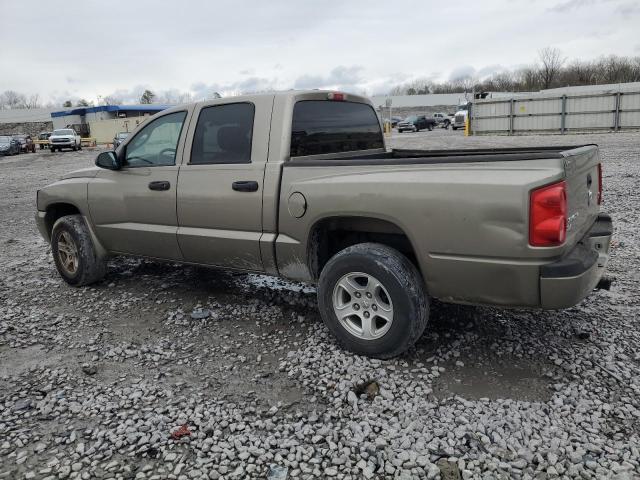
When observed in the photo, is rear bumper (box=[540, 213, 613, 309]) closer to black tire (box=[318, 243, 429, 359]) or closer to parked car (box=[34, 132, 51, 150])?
black tire (box=[318, 243, 429, 359])

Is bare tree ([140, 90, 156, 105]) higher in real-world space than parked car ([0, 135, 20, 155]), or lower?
higher

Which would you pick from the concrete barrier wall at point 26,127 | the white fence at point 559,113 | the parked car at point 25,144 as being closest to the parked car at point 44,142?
the parked car at point 25,144

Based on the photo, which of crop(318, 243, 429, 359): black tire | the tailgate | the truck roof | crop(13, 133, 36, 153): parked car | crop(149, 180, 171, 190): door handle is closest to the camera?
the tailgate

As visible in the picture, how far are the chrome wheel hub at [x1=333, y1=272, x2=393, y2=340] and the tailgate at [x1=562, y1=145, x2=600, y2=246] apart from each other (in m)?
1.21

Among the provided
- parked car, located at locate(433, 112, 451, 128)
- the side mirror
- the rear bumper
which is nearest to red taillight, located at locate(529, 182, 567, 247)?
the rear bumper

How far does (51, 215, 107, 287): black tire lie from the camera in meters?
5.48

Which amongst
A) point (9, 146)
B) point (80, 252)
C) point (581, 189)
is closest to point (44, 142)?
point (9, 146)

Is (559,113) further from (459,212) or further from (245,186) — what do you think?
(459,212)

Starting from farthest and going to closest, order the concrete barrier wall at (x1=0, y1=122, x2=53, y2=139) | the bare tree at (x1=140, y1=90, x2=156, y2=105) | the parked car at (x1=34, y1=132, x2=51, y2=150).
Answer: the bare tree at (x1=140, y1=90, x2=156, y2=105) < the concrete barrier wall at (x1=0, y1=122, x2=53, y2=139) < the parked car at (x1=34, y1=132, x2=51, y2=150)

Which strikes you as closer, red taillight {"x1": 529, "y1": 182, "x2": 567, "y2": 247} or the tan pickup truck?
red taillight {"x1": 529, "y1": 182, "x2": 567, "y2": 247}

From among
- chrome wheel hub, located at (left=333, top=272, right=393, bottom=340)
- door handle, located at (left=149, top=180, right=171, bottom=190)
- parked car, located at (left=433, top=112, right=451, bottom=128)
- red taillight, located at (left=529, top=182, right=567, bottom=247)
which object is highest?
parked car, located at (left=433, top=112, right=451, bottom=128)

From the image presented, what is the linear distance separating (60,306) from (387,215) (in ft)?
11.4

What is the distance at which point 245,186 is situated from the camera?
416 cm

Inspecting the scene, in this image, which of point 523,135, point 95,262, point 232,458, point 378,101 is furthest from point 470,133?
point 378,101
